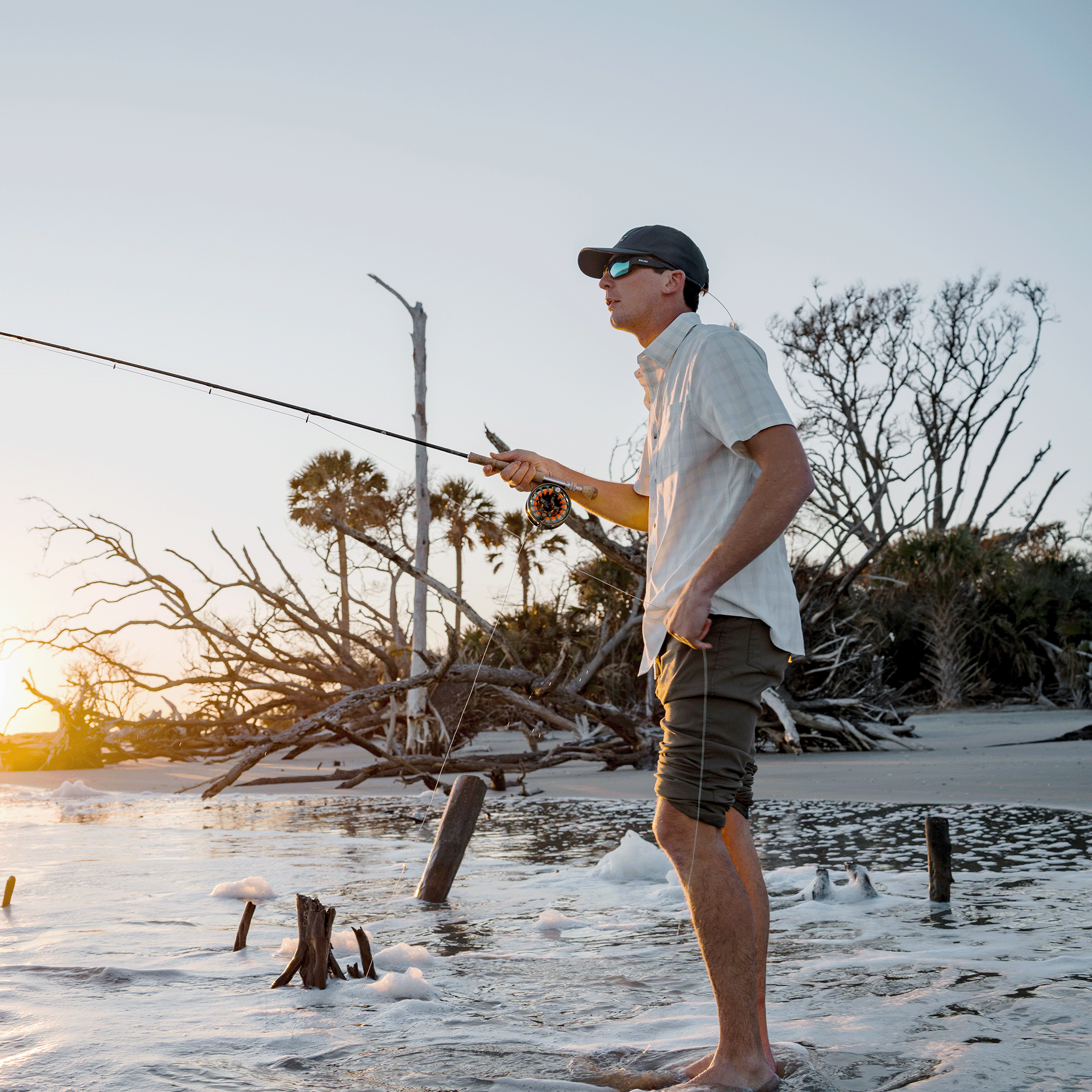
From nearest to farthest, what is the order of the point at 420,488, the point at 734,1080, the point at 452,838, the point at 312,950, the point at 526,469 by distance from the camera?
1. the point at 734,1080
2. the point at 312,950
3. the point at 526,469
4. the point at 452,838
5. the point at 420,488

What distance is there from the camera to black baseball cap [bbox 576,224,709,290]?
264 cm

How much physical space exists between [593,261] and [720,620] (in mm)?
1013

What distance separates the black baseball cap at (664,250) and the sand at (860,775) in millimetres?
5549

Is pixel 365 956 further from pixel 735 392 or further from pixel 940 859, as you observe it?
pixel 940 859

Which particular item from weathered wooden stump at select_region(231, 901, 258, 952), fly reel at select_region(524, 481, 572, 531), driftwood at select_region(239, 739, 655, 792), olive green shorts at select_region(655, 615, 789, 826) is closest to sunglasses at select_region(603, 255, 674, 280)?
fly reel at select_region(524, 481, 572, 531)

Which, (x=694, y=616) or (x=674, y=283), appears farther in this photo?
(x=674, y=283)

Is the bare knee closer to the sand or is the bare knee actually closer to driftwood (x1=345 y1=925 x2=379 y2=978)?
driftwood (x1=345 y1=925 x2=379 y2=978)

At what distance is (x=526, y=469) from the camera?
3240 mm

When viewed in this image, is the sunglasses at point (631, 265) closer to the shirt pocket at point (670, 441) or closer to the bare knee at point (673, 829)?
the shirt pocket at point (670, 441)

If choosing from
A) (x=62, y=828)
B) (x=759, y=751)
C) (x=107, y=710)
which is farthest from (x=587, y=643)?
(x=62, y=828)

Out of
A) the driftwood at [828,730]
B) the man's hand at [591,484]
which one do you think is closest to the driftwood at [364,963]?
the man's hand at [591,484]

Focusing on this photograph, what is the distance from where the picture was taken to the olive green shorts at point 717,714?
2307mm

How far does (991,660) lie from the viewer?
23.1m

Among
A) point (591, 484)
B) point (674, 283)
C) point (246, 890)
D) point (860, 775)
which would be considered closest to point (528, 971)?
point (591, 484)
